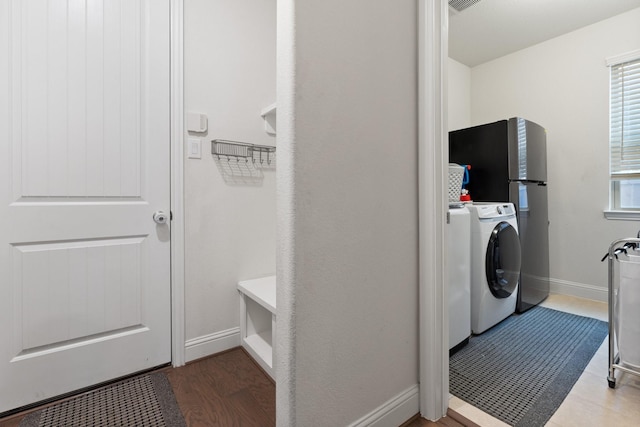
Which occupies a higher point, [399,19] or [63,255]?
[399,19]

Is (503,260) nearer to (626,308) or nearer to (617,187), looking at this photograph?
(626,308)

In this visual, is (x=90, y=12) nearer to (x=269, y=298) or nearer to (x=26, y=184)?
(x=26, y=184)

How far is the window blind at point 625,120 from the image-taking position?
2.41m

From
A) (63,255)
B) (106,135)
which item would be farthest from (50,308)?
(106,135)

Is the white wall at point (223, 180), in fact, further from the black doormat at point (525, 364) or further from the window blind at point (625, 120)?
the window blind at point (625, 120)

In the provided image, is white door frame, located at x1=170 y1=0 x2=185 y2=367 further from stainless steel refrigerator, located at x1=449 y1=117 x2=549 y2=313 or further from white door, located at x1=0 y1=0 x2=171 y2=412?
stainless steel refrigerator, located at x1=449 y1=117 x2=549 y2=313

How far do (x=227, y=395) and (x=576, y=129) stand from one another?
141 inches

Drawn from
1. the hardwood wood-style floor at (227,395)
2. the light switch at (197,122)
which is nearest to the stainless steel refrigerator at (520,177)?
the hardwood wood-style floor at (227,395)

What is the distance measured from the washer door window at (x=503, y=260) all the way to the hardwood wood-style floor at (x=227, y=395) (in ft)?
3.54

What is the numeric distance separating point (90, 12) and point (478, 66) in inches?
144

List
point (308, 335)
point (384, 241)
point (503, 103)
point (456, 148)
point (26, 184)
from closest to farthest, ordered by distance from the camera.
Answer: point (308, 335) < point (384, 241) < point (26, 184) < point (456, 148) < point (503, 103)

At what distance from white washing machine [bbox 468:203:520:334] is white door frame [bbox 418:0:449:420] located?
89 centimetres

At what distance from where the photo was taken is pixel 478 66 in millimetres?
3371

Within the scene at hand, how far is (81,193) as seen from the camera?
139 cm
